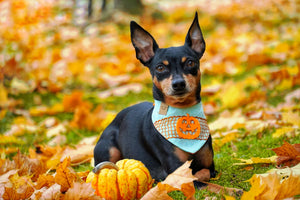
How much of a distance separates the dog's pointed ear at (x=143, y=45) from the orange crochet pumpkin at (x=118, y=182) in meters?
0.90

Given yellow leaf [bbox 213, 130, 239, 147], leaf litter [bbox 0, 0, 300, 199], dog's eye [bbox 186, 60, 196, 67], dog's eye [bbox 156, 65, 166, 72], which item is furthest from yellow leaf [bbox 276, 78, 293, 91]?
dog's eye [bbox 156, 65, 166, 72]

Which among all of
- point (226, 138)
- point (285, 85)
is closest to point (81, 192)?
point (226, 138)

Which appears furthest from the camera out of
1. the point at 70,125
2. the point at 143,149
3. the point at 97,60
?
the point at 97,60

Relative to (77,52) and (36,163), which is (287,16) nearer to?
(77,52)

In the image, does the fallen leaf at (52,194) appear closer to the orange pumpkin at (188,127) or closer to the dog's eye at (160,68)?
the orange pumpkin at (188,127)

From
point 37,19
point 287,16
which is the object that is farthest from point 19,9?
point 287,16

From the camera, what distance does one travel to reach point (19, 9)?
5.63 meters

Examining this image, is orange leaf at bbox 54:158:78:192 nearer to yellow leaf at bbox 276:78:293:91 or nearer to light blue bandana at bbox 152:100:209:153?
light blue bandana at bbox 152:100:209:153

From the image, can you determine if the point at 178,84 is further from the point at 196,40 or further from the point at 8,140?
the point at 8,140

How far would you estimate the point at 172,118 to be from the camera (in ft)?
8.36

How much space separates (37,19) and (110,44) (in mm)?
3454

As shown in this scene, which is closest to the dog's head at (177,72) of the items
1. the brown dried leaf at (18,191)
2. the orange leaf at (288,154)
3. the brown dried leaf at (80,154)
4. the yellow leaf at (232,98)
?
the orange leaf at (288,154)

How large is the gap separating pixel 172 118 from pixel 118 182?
0.60m

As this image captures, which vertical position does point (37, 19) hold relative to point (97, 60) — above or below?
above
